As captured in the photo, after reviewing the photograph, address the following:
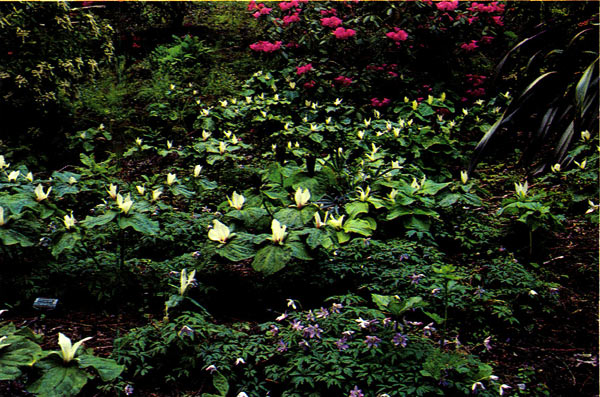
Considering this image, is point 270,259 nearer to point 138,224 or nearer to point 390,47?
point 138,224

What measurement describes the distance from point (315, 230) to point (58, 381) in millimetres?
1126

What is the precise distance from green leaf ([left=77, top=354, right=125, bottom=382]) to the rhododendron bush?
4.10 metres

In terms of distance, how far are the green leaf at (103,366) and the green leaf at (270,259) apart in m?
0.62

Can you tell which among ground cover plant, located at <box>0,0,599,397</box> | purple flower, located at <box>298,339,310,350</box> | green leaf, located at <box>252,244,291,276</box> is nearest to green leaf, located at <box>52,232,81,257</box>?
ground cover plant, located at <box>0,0,599,397</box>

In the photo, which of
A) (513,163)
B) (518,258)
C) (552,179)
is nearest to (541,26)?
(513,163)

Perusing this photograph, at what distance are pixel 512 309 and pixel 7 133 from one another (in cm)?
474

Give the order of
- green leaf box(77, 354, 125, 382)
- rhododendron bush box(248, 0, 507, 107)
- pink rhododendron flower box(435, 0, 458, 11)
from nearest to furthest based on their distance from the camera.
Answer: green leaf box(77, 354, 125, 382)
pink rhododendron flower box(435, 0, 458, 11)
rhododendron bush box(248, 0, 507, 107)

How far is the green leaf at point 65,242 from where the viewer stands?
6.27 ft

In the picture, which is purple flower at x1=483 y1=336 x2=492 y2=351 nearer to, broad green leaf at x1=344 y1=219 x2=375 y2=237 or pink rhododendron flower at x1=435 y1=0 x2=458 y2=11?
broad green leaf at x1=344 y1=219 x2=375 y2=237

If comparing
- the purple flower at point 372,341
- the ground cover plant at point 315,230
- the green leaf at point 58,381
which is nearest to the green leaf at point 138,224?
the ground cover plant at point 315,230

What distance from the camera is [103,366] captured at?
1.42 meters

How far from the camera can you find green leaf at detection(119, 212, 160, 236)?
197cm

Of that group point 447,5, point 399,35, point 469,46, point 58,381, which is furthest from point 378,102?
point 58,381

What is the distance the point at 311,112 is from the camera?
465 centimetres
